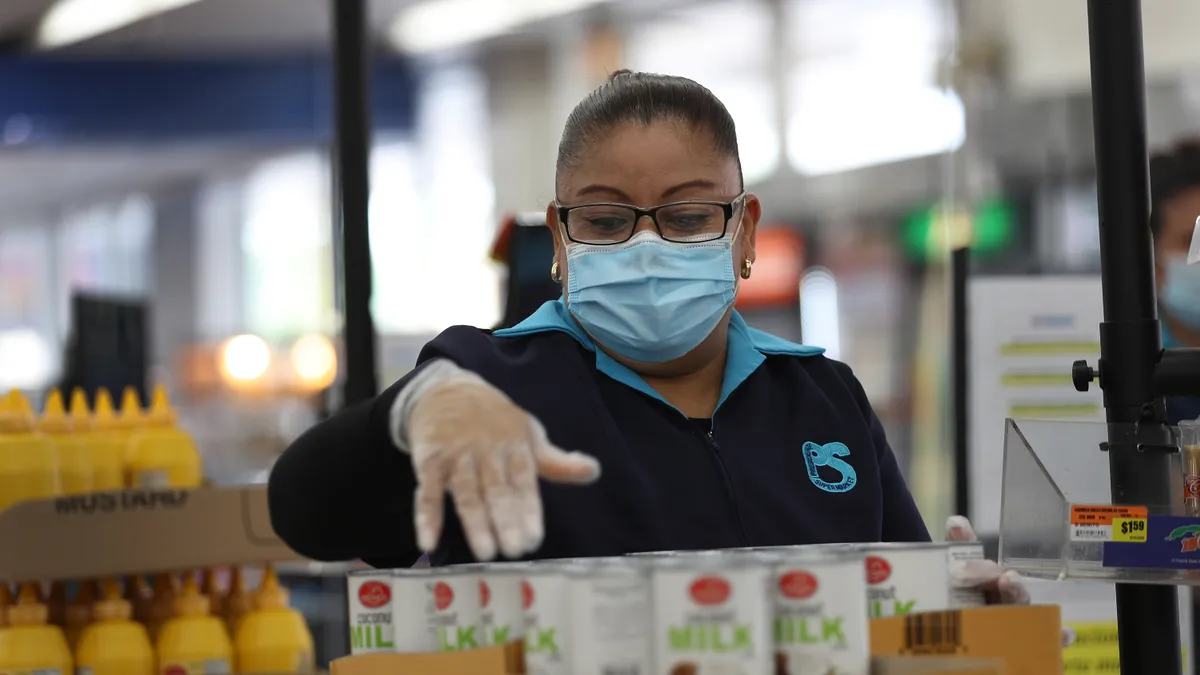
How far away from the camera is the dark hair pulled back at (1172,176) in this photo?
326cm

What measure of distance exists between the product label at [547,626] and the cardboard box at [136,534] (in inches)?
50.2

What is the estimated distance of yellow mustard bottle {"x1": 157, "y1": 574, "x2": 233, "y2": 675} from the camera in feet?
8.22

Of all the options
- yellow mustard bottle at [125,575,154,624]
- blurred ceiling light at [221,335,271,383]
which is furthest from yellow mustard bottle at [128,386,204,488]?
blurred ceiling light at [221,335,271,383]

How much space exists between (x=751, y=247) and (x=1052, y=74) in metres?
7.09

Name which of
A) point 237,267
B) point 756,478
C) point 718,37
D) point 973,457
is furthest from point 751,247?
point 237,267

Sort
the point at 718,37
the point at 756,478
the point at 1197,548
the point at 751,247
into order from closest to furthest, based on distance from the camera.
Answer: the point at 1197,548 < the point at 756,478 < the point at 751,247 < the point at 718,37

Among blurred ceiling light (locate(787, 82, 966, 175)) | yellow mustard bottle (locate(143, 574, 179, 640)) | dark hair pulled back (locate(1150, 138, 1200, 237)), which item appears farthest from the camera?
blurred ceiling light (locate(787, 82, 966, 175))

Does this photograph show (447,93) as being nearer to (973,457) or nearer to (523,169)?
(523,169)

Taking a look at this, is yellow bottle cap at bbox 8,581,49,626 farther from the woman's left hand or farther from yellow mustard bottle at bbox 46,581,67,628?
the woman's left hand

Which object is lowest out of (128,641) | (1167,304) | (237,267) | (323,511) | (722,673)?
(128,641)

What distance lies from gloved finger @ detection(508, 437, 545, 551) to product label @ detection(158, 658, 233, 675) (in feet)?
4.82

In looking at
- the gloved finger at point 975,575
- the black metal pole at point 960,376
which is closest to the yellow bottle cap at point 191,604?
the gloved finger at point 975,575

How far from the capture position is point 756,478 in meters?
1.87

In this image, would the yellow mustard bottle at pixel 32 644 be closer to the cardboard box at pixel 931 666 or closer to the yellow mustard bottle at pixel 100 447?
the yellow mustard bottle at pixel 100 447
